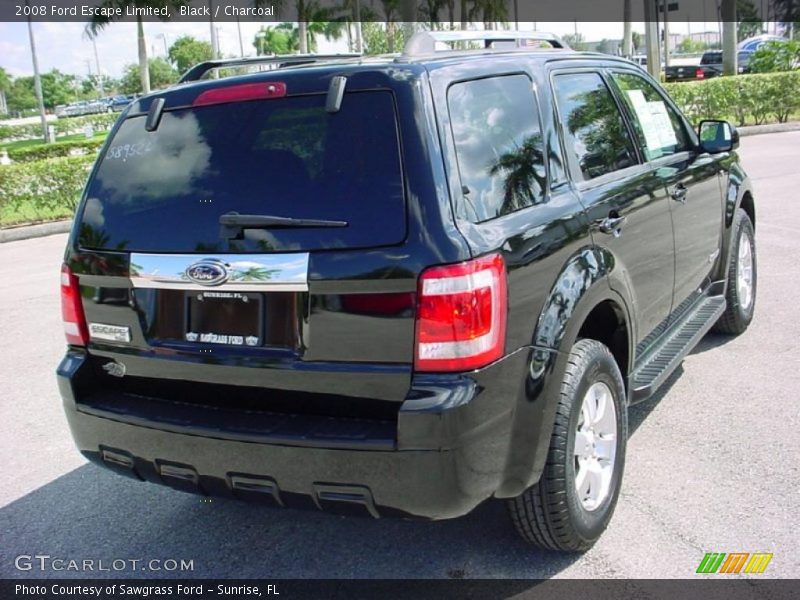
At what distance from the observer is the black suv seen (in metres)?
2.64

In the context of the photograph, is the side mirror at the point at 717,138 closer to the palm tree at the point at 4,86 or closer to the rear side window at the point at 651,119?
the rear side window at the point at 651,119

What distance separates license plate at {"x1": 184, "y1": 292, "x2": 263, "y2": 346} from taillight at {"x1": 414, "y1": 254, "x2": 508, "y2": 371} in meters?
0.59

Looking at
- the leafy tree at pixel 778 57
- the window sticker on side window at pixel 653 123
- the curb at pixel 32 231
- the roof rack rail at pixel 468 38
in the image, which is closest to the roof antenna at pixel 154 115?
the roof rack rail at pixel 468 38

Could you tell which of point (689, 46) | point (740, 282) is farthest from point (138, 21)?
point (689, 46)

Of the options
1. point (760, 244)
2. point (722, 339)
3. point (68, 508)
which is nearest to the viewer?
point (68, 508)

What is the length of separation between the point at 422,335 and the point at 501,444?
47 centimetres

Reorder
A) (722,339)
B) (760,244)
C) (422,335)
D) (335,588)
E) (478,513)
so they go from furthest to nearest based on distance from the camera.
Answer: (760,244), (722,339), (478,513), (335,588), (422,335)

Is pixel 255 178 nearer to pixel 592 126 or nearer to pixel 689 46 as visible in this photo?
pixel 592 126

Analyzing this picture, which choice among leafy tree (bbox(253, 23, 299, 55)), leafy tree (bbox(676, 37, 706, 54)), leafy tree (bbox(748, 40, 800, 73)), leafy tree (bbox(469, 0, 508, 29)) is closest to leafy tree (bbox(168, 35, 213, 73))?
leafy tree (bbox(253, 23, 299, 55))

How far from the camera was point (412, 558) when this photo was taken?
11.0ft

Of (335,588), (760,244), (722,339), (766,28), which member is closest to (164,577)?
(335,588)

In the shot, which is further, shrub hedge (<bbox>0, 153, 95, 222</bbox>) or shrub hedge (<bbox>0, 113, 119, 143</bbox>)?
shrub hedge (<bbox>0, 113, 119, 143</bbox>)

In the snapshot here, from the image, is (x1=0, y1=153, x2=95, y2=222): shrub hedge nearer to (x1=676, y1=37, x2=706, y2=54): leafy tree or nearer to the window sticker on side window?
the window sticker on side window

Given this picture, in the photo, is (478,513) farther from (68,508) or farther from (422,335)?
(68,508)
